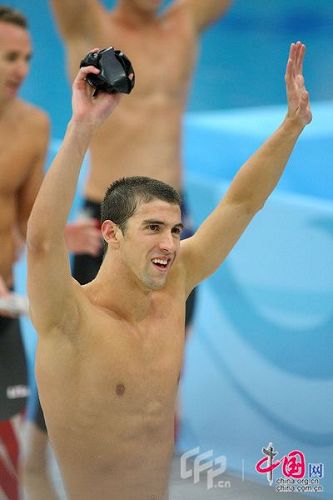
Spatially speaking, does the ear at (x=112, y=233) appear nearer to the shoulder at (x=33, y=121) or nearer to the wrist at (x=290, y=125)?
the wrist at (x=290, y=125)

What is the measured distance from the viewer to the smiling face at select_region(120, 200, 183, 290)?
247 centimetres

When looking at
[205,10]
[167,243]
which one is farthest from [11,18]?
[167,243]

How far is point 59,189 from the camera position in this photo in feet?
7.29

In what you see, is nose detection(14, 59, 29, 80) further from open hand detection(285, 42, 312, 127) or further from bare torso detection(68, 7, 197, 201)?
open hand detection(285, 42, 312, 127)

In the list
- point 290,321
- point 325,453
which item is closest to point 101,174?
point 290,321

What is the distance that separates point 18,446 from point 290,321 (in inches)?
48.2

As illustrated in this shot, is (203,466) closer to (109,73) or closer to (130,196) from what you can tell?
(130,196)

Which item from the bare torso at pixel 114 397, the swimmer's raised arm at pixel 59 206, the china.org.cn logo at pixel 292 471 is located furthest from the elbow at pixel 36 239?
the china.org.cn logo at pixel 292 471

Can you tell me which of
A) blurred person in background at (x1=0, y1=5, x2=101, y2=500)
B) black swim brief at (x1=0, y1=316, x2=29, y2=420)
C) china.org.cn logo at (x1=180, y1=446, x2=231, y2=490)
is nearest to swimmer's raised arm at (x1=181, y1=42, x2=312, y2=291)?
blurred person in background at (x1=0, y1=5, x2=101, y2=500)

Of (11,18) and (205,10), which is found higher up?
(205,10)

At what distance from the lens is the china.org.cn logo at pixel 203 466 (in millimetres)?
4152

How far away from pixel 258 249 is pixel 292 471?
91 cm

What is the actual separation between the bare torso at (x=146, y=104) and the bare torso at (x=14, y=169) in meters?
0.41

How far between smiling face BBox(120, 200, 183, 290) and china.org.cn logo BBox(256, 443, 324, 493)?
1786 millimetres
